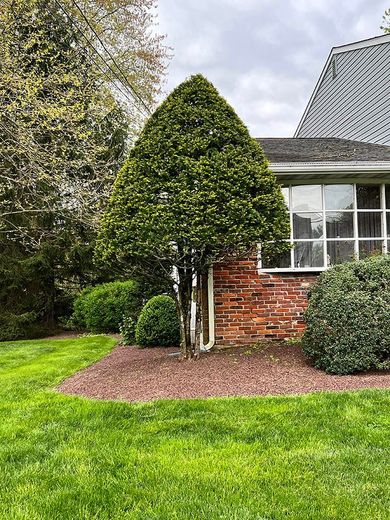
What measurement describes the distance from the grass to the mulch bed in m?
0.39

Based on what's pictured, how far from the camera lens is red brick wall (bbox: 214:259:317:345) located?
23.9 feet

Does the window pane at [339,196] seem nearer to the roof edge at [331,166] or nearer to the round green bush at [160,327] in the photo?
the roof edge at [331,166]

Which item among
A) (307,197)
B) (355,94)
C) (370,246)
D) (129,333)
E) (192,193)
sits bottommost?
(129,333)

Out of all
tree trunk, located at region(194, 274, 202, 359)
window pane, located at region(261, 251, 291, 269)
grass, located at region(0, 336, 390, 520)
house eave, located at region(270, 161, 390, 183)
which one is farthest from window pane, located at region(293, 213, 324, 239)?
grass, located at region(0, 336, 390, 520)

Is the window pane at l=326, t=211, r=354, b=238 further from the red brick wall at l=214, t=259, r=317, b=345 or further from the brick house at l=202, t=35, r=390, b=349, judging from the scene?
the red brick wall at l=214, t=259, r=317, b=345

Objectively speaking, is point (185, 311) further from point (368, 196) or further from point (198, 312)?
point (368, 196)

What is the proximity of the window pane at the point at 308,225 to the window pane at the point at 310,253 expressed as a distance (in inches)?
6.1

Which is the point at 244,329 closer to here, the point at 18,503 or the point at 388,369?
the point at 388,369

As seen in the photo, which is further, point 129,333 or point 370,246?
point 129,333

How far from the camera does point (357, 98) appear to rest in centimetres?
1301

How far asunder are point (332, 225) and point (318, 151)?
80.6 inches

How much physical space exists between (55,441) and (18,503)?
104 centimetres

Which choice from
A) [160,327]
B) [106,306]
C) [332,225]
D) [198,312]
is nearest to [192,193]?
[198,312]

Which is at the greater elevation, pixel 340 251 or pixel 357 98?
pixel 357 98
